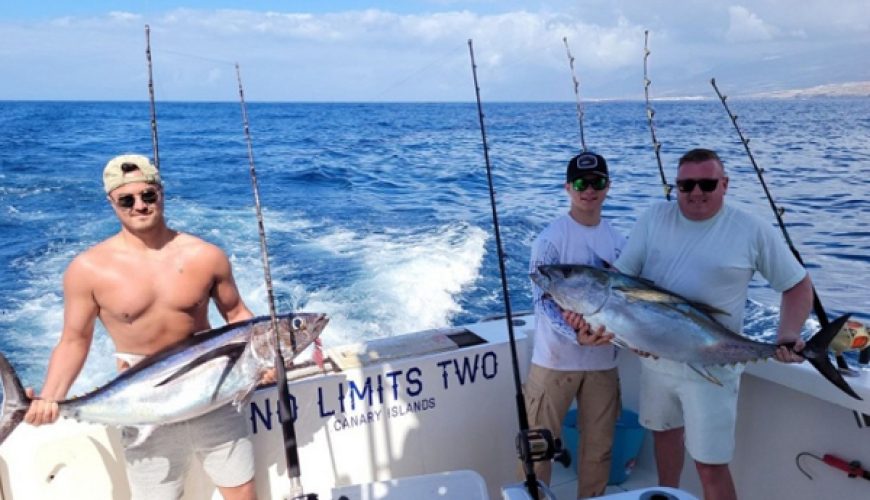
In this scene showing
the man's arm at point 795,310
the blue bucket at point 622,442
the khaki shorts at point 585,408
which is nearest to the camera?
the man's arm at point 795,310

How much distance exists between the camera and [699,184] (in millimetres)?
2123

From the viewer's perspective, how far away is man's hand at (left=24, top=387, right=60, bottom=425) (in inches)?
72.8

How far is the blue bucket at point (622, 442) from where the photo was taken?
298 cm

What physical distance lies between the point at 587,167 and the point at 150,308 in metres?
1.66

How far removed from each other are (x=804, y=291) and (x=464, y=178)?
504 inches

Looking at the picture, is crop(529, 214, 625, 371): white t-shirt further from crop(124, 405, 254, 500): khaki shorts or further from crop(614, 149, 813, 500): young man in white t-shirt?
crop(124, 405, 254, 500): khaki shorts

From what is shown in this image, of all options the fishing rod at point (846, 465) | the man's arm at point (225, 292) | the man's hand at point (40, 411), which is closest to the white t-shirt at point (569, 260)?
the fishing rod at point (846, 465)

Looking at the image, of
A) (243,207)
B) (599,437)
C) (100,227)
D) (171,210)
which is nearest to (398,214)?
(243,207)

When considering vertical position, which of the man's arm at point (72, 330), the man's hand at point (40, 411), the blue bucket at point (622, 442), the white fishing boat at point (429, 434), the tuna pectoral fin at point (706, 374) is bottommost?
the blue bucket at point (622, 442)

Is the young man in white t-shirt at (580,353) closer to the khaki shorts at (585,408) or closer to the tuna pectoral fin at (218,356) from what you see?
the khaki shorts at (585,408)

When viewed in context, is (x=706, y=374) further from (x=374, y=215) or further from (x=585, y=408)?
(x=374, y=215)

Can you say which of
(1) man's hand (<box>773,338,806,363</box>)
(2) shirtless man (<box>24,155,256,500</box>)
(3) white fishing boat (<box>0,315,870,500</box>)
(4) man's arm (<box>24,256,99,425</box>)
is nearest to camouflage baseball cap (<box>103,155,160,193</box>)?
(2) shirtless man (<box>24,155,256,500</box>)

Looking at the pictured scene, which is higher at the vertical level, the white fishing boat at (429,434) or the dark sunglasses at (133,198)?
the dark sunglasses at (133,198)

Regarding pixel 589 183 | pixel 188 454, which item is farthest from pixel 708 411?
pixel 188 454
